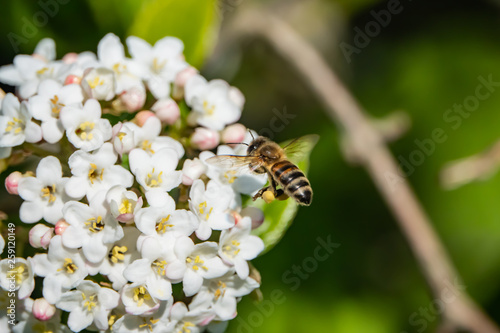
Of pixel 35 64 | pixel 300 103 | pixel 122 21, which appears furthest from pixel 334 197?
pixel 35 64

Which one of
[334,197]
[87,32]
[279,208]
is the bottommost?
[334,197]

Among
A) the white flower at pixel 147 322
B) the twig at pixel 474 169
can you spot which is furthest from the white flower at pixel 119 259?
the twig at pixel 474 169

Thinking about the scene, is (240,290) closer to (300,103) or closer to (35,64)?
(35,64)

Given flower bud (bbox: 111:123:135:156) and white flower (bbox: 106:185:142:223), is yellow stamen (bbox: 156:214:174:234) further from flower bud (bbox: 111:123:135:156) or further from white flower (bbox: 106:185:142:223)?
flower bud (bbox: 111:123:135:156)

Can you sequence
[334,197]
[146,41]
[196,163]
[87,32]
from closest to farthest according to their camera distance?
[196,163] → [146,41] → [87,32] → [334,197]

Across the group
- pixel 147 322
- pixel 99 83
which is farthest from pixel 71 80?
pixel 147 322

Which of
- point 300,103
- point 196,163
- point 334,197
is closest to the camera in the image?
point 196,163

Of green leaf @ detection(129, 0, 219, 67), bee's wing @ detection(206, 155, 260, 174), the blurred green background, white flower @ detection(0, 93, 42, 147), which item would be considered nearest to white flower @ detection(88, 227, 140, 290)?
bee's wing @ detection(206, 155, 260, 174)
